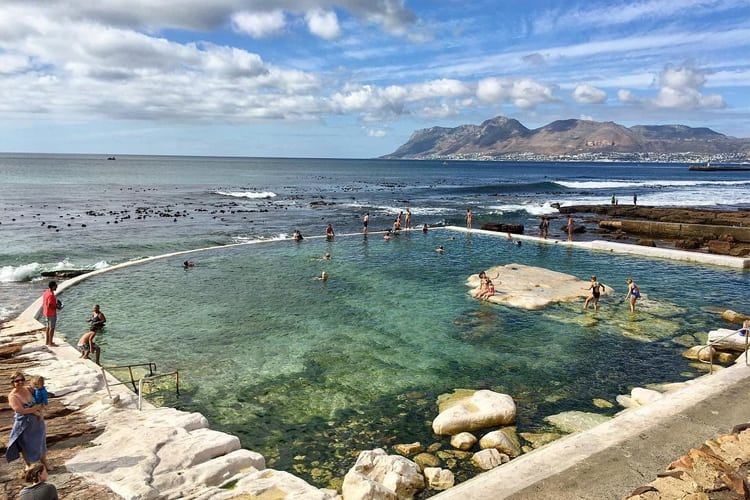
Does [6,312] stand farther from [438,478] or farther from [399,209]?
[399,209]

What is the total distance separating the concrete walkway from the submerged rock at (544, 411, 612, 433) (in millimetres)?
1456

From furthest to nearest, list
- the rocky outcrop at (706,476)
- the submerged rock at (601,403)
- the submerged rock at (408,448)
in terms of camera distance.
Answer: the submerged rock at (601,403) → the submerged rock at (408,448) → the rocky outcrop at (706,476)

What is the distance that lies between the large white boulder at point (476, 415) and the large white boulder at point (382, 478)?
2429 millimetres

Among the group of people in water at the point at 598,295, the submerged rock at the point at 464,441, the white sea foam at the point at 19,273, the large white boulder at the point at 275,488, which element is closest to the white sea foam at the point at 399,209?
the white sea foam at the point at 19,273

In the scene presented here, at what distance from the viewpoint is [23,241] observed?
4316 centimetres

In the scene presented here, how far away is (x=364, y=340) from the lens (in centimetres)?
2008

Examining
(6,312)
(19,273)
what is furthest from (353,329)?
(19,273)

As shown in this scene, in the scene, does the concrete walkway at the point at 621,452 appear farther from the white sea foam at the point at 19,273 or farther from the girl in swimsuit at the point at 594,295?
the white sea foam at the point at 19,273

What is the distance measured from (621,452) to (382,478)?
488 cm

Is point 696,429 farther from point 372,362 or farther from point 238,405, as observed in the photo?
point 238,405

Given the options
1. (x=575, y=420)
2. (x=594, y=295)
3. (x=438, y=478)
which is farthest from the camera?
(x=594, y=295)

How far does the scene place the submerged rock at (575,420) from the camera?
13154 mm

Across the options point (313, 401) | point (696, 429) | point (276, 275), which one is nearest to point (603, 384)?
point (696, 429)

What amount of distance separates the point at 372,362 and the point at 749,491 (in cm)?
1165
